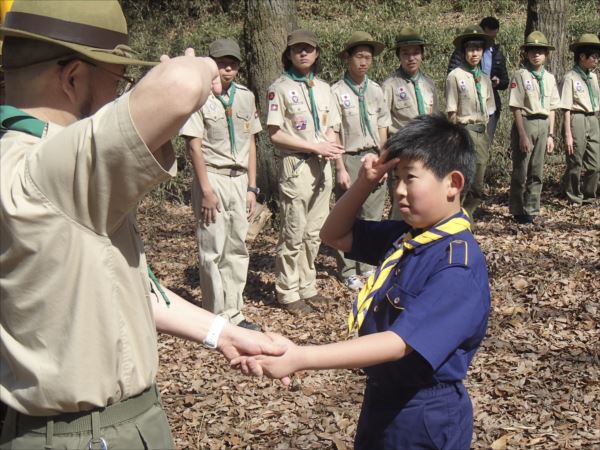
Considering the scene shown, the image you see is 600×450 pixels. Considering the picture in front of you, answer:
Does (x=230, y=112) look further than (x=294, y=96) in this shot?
No

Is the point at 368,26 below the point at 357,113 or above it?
Answer: above

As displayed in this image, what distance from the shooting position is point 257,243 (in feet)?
30.3

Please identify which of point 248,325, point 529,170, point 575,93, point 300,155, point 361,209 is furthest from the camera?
point 575,93

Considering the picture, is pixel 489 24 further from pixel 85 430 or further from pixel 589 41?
pixel 85 430

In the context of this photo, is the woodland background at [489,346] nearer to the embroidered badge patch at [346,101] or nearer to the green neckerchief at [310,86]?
the embroidered badge patch at [346,101]

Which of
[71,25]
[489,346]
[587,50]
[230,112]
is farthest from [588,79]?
[71,25]

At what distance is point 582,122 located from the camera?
407 inches

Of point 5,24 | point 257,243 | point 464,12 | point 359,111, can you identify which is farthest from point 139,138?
point 464,12

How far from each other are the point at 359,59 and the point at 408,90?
37.2 inches

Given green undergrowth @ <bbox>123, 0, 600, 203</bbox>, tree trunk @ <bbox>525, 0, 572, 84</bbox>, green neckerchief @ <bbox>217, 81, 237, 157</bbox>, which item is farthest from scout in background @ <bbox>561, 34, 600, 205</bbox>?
green neckerchief @ <bbox>217, 81, 237, 157</bbox>

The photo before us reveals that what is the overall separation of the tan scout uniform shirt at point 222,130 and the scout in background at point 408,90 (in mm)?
2127

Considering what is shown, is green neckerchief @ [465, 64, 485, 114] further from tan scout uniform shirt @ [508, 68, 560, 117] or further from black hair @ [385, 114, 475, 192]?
black hair @ [385, 114, 475, 192]

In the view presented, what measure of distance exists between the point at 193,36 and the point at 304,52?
438 inches

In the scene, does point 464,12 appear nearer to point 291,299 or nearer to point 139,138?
point 291,299
